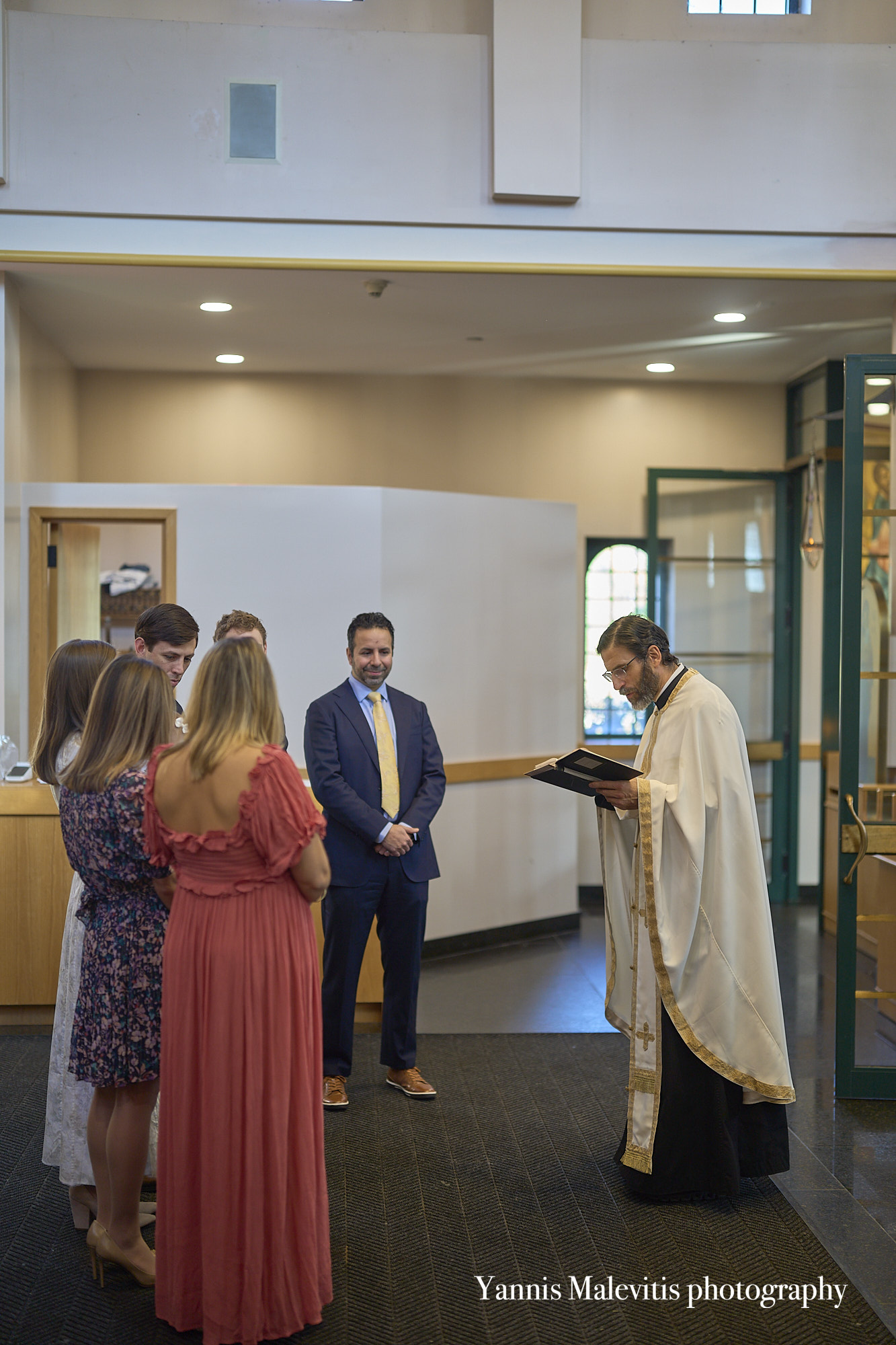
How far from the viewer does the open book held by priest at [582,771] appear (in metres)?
3.46

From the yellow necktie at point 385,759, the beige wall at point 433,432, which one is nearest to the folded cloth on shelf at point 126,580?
the beige wall at point 433,432

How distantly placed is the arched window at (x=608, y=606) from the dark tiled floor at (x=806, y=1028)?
133cm

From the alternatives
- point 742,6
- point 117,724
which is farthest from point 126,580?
point 117,724

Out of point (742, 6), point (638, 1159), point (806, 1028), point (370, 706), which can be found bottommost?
point (806, 1028)

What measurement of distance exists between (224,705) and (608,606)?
5852mm

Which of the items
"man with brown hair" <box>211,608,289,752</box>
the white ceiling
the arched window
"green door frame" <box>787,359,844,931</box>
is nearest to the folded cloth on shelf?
the white ceiling

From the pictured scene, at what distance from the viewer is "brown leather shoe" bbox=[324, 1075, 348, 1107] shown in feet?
13.4

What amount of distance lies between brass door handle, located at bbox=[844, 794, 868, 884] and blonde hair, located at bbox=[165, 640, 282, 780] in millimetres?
2608

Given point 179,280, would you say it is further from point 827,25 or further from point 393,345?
point 827,25

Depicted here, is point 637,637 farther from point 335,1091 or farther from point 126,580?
point 126,580

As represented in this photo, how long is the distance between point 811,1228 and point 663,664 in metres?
1.68

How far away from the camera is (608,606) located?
26.7 ft

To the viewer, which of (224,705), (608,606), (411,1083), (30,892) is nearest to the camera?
(224,705)

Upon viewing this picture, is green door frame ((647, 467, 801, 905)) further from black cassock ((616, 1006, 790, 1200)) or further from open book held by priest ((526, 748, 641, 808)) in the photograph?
black cassock ((616, 1006, 790, 1200))
